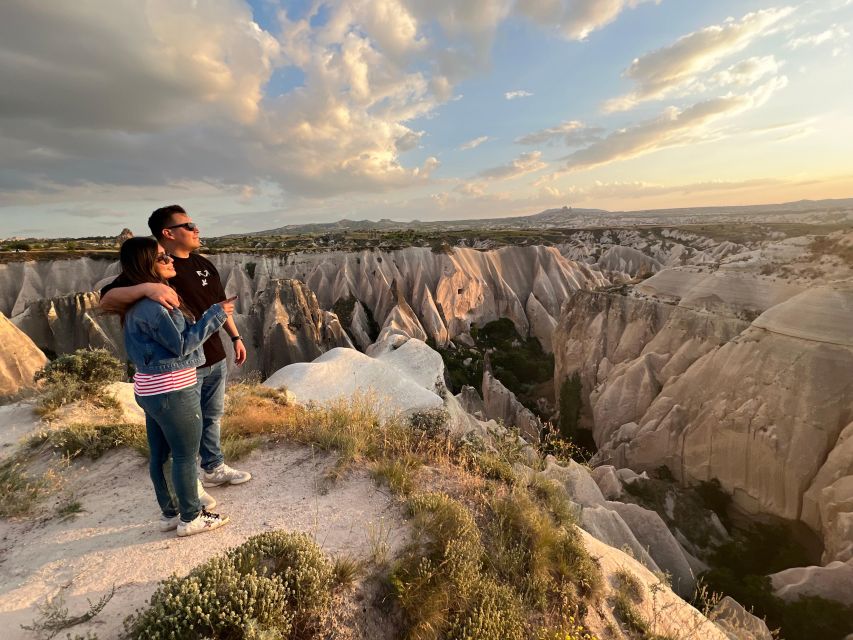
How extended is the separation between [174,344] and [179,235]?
108 centimetres

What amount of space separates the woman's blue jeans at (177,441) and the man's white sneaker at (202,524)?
0.14ft

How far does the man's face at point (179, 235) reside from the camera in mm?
3215

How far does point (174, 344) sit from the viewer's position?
8.93ft

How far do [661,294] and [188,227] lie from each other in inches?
962

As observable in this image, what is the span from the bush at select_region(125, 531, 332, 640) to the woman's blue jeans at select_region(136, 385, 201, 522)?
2.29 feet

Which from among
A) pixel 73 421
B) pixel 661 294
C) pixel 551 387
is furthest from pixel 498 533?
pixel 551 387

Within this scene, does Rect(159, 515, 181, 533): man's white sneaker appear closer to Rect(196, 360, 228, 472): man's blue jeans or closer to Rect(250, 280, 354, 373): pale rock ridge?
Rect(196, 360, 228, 472): man's blue jeans

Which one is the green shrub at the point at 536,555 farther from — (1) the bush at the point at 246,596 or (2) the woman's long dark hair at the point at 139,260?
(2) the woman's long dark hair at the point at 139,260

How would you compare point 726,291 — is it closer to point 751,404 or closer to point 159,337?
point 751,404

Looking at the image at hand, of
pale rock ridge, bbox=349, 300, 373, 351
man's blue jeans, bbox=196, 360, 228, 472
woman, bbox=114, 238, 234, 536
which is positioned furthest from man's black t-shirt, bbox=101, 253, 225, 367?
pale rock ridge, bbox=349, 300, 373, 351

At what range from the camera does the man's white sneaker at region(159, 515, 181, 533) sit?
327 cm

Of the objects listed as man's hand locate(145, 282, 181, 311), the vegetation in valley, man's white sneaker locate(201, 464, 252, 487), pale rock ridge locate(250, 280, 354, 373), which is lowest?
the vegetation in valley

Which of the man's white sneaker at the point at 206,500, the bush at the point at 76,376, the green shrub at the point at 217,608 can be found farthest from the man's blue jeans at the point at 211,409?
the bush at the point at 76,376

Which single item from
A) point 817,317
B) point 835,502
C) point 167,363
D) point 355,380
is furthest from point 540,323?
point 167,363
